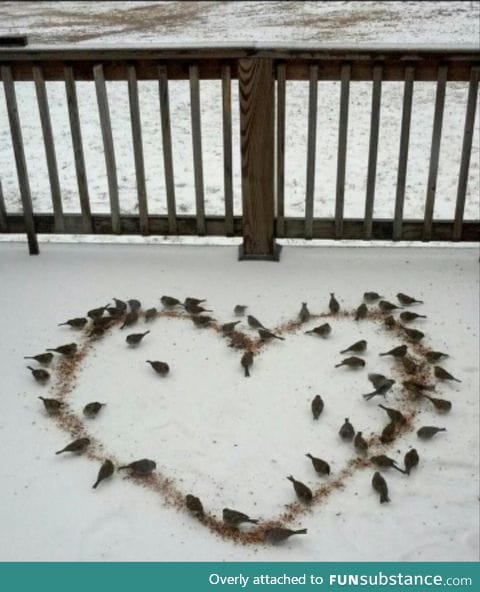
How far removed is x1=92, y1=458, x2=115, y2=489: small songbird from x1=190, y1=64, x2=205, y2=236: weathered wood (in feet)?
6.30

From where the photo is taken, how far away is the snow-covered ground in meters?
5.76

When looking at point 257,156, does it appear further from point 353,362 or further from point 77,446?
point 77,446

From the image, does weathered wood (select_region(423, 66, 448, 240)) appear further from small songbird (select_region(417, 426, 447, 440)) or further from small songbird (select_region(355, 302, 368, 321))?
small songbird (select_region(417, 426, 447, 440))

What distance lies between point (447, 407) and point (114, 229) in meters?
2.27

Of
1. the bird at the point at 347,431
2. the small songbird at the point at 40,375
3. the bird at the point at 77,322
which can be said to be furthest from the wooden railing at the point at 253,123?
the bird at the point at 347,431

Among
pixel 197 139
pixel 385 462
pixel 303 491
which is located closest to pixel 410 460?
pixel 385 462

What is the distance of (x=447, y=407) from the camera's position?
3.25 metres

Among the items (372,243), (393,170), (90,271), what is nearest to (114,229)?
(90,271)

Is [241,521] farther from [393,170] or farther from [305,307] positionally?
[393,170]

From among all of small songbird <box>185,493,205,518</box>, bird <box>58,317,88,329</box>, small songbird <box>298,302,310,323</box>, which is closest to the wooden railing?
small songbird <box>298,302,310,323</box>

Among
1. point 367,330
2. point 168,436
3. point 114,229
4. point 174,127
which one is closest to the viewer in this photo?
point 168,436

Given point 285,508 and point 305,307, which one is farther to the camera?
point 305,307

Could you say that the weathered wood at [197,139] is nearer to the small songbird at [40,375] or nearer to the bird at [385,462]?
the small songbird at [40,375]

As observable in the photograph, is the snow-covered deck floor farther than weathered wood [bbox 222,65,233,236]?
No
